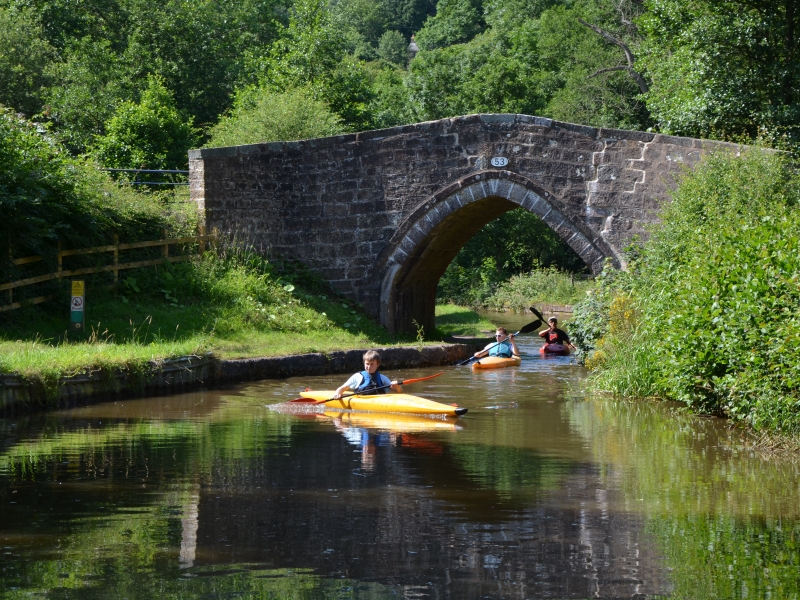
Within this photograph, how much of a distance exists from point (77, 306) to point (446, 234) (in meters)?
6.79

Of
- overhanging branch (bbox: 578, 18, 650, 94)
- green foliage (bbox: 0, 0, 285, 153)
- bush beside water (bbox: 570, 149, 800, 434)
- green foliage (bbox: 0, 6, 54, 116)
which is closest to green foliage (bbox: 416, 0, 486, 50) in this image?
overhanging branch (bbox: 578, 18, 650, 94)

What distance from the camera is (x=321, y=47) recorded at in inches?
1112

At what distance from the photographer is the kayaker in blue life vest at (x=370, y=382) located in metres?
12.1

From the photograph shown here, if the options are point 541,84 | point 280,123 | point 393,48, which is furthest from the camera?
point 393,48

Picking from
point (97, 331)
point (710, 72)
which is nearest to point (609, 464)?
point (97, 331)

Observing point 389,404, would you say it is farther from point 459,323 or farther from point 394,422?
point 459,323

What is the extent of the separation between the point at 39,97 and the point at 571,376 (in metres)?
20.1

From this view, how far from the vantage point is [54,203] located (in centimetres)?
1499

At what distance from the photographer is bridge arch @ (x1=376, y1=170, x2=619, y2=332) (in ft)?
54.9

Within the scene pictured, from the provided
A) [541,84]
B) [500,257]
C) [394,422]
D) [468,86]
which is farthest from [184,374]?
[541,84]

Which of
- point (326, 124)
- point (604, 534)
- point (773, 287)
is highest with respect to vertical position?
point (326, 124)

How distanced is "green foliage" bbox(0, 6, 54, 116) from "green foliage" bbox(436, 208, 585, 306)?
1305cm

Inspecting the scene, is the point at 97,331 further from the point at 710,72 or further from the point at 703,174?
the point at 710,72

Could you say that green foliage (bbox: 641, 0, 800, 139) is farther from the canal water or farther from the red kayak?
the canal water
